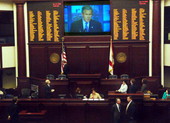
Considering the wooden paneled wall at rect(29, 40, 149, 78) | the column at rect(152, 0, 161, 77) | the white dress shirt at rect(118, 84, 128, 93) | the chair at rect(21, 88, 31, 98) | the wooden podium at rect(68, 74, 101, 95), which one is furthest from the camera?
the wooden paneled wall at rect(29, 40, 149, 78)

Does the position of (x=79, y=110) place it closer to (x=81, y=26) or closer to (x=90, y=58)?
(x=90, y=58)

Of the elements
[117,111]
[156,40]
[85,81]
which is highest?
[156,40]

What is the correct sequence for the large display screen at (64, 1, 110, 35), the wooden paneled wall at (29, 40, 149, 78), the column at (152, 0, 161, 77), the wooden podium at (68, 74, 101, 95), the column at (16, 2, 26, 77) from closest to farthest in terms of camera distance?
the wooden podium at (68, 74, 101, 95), the column at (152, 0, 161, 77), the wooden paneled wall at (29, 40, 149, 78), the large display screen at (64, 1, 110, 35), the column at (16, 2, 26, 77)

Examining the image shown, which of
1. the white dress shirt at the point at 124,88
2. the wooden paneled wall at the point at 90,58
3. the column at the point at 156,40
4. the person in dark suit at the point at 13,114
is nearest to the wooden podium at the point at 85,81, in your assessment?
the white dress shirt at the point at 124,88

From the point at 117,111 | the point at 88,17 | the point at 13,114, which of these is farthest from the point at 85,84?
the point at 13,114

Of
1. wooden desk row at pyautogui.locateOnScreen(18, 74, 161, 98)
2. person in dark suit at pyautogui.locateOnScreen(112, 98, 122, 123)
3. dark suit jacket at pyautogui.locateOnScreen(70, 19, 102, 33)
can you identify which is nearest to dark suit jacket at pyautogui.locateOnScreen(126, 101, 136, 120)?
person in dark suit at pyautogui.locateOnScreen(112, 98, 122, 123)

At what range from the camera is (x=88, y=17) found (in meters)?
18.4

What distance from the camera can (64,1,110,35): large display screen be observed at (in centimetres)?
1834

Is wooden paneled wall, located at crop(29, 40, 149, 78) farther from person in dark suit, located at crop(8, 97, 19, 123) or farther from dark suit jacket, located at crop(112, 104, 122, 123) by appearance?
person in dark suit, located at crop(8, 97, 19, 123)

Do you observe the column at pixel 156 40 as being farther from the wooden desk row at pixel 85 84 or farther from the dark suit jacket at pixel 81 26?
the dark suit jacket at pixel 81 26

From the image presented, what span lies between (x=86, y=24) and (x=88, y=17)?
0.34 metres

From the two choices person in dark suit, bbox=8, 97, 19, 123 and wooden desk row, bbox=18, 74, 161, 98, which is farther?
wooden desk row, bbox=18, 74, 161, 98

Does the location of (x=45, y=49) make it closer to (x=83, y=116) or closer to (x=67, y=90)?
(x=67, y=90)

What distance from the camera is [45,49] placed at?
1875cm
